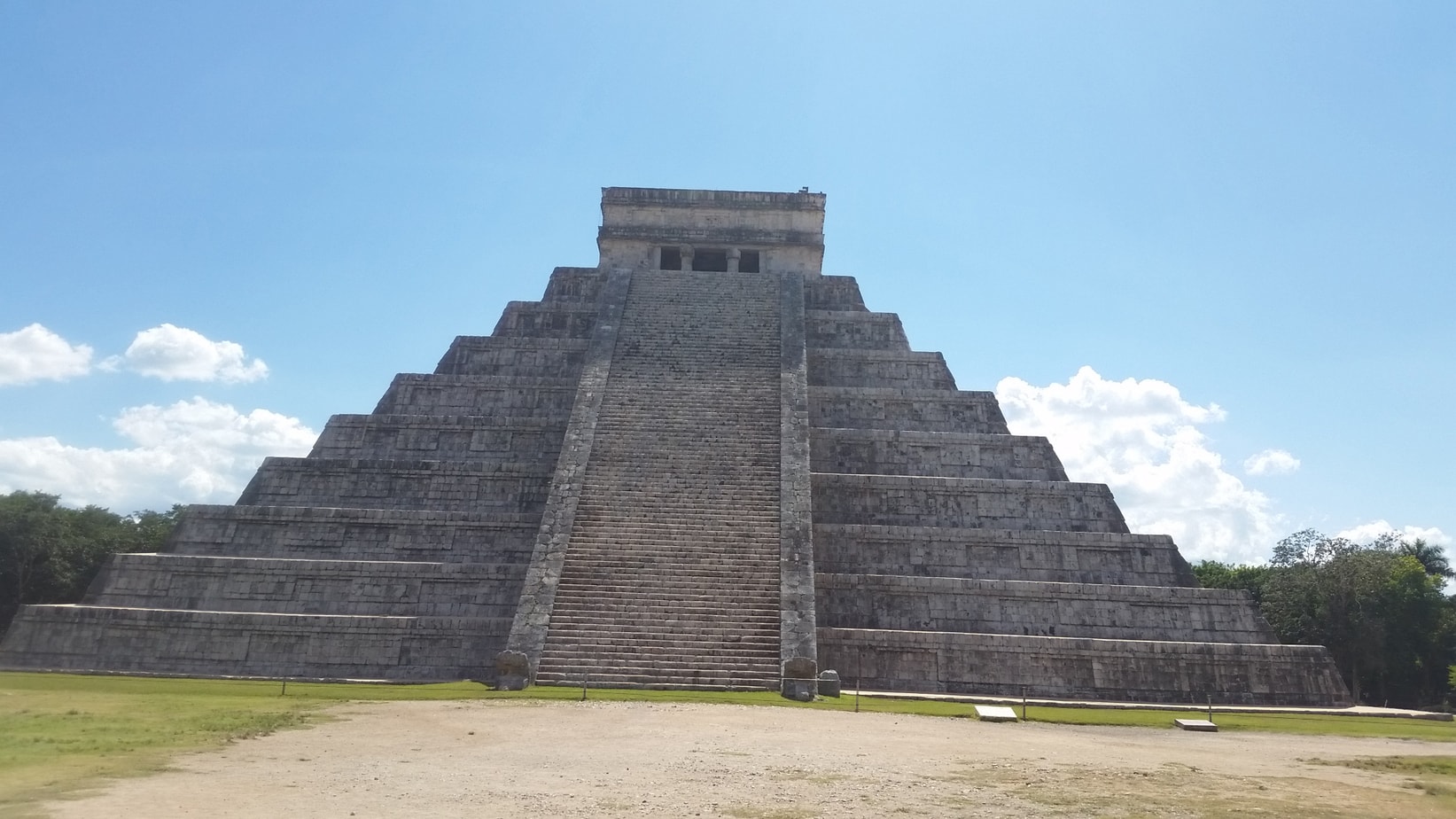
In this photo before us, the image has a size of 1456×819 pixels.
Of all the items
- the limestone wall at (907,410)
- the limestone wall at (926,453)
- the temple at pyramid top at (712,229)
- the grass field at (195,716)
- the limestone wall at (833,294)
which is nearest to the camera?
the grass field at (195,716)

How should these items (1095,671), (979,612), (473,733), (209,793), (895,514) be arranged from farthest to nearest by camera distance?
(895,514) → (979,612) → (1095,671) → (473,733) → (209,793)

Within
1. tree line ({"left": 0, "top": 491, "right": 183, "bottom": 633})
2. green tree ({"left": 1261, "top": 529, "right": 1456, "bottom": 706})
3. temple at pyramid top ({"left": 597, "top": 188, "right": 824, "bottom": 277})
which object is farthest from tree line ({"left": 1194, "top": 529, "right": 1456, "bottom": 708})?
tree line ({"left": 0, "top": 491, "right": 183, "bottom": 633})

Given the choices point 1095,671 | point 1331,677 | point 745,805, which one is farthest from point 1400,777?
point 1331,677

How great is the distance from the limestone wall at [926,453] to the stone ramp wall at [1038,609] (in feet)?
12.6

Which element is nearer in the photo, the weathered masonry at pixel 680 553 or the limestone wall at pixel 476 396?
the weathered masonry at pixel 680 553

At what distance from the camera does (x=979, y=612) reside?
1669 centimetres

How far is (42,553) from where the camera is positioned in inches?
1154

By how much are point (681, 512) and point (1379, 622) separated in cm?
2225

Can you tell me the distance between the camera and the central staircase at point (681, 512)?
46.2 ft

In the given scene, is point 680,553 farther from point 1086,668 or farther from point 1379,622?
point 1379,622

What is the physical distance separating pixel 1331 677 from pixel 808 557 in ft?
29.0

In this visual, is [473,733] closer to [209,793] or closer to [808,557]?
[209,793]

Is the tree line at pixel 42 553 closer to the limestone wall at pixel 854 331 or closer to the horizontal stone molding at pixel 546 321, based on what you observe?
the horizontal stone molding at pixel 546 321

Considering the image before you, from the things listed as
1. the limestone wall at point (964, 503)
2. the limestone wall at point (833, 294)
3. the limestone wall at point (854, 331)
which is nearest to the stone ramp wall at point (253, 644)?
the limestone wall at point (964, 503)
